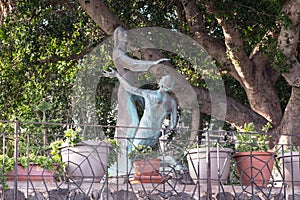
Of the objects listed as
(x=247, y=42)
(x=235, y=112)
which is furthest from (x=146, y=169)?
(x=247, y=42)

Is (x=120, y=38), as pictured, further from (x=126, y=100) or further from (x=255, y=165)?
(x=255, y=165)

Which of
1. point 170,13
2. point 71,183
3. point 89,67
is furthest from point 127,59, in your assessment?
point 89,67

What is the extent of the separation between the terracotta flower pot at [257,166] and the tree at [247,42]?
2.46 m

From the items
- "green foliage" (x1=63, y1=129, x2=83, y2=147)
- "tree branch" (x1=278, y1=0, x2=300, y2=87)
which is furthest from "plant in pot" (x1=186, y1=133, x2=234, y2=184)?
"tree branch" (x1=278, y1=0, x2=300, y2=87)

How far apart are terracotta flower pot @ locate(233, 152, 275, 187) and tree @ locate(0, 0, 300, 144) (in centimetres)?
246

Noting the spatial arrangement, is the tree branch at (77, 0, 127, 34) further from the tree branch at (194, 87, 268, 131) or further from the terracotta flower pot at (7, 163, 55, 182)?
the terracotta flower pot at (7, 163, 55, 182)

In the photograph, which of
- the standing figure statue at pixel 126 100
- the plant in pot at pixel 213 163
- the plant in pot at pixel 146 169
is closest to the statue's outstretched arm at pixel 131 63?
the standing figure statue at pixel 126 100

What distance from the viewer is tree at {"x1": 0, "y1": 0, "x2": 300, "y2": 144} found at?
27.2ft

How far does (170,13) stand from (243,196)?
19.4ft

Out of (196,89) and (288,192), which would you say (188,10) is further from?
(288,192)

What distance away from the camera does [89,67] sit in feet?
39.0

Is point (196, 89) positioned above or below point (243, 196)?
above

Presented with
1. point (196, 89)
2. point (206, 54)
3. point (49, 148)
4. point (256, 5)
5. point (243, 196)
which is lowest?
point (243, 196)

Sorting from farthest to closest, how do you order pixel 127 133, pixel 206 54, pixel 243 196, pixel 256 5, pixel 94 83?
pixel 94 83, pixel 206 54, pixel 256 5, pixel 127 133, pixel 243 196
